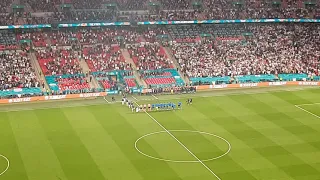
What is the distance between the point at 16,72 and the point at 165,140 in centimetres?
2660

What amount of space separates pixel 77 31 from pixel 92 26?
241cm

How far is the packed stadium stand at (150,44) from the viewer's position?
6788 centimetres

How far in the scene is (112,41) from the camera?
250ft

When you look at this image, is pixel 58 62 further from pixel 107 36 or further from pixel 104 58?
pixel 107 36

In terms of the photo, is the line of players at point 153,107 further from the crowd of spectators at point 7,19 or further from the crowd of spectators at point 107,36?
the crowd of spectators at point 7,19

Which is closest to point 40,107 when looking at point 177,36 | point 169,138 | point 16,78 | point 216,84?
point 16,78

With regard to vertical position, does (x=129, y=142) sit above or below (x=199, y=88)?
below

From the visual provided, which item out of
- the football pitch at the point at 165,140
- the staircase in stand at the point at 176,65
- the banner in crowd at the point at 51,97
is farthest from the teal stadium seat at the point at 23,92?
the staircase in stand at the point at 176,65

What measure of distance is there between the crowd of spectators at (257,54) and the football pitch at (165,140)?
1109 cm

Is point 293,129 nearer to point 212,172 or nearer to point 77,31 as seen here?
point 212,172

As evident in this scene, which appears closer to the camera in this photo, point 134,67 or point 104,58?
point 134,67

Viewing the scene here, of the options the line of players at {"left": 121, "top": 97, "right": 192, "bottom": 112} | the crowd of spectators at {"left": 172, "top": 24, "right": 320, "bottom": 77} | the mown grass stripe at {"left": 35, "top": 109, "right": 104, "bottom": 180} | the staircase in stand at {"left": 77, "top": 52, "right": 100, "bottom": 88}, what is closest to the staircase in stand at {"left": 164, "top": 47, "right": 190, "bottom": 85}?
the crowd of spectators at {"left": 172, "top": 24, "right": 320, "bottom": 77}

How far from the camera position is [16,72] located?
64.9m

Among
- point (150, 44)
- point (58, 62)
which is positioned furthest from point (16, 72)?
point (150, 44)
